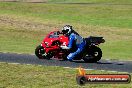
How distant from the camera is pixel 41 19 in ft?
173

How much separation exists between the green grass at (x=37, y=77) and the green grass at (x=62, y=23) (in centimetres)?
1430

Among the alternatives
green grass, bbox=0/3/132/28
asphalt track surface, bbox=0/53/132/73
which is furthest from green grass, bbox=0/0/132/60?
asphalt track surface, bbox=0/53/132/73

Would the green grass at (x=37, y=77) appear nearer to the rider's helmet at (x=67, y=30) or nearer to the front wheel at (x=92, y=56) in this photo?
the front wheel at (x=92, y=56)

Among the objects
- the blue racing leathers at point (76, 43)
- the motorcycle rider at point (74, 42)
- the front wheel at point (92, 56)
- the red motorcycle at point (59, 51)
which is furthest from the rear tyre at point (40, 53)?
the front wheel at point (92, 56)

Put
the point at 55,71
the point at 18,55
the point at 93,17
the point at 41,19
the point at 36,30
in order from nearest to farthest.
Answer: the point at 55,71 < the point at 18,55 < the point at 36,30 < the point at 41,19 < the point at 93,17

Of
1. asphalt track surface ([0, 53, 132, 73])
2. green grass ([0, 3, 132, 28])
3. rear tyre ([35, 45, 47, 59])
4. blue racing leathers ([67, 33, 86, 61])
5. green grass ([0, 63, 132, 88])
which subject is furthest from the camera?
green grass ([0, 3, 132, 28])

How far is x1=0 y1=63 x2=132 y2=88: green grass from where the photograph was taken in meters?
13.4

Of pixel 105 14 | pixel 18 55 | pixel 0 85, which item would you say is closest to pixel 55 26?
pixel 105 14

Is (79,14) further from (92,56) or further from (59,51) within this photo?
(92,56)

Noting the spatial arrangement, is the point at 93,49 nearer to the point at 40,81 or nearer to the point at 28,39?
the point at 40,81

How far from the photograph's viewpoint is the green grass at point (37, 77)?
13.4m

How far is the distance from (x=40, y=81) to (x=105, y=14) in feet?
155

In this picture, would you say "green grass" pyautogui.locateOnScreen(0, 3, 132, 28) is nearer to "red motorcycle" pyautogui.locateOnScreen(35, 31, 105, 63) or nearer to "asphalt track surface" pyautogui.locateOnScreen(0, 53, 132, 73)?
"red motorcycle" pyautogui.locateOnScreen(35, 31, 105, 63)

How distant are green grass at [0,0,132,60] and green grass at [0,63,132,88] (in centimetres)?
1430
